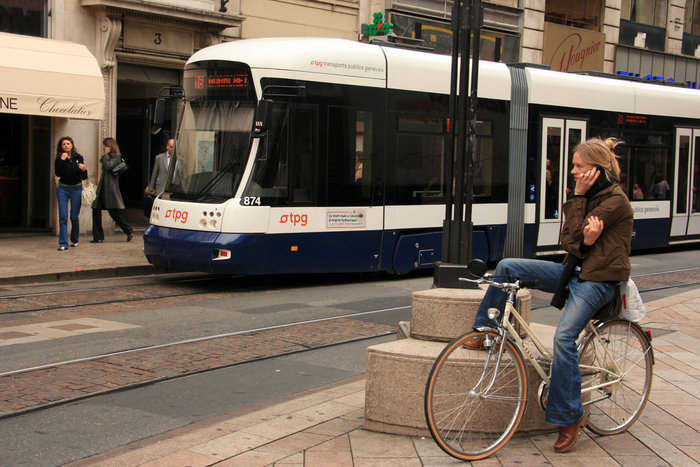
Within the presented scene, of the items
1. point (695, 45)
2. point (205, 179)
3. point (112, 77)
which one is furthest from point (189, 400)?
point (695, 45)

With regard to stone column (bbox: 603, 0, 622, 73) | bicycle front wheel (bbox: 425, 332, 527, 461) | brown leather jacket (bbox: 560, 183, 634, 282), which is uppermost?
stone column (bbox: 603, 0, 622, 73)

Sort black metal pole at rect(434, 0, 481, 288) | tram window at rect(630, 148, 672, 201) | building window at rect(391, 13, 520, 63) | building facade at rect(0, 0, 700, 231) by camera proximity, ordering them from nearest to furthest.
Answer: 1. black metal pole at rect(434, 0, 481, 288)
2. building facade at rect(0, 0, 700, 231)
3. tram window at rect(630, 148, 672, 201)
4. building window at rect(391, 13, 520, 63)

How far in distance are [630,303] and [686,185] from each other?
14.3 m

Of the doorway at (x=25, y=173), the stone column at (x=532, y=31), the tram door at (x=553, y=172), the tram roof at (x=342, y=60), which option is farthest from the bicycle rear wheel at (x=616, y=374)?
the stone column at (x=532, y=31)

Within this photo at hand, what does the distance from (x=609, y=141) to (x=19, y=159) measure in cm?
1450

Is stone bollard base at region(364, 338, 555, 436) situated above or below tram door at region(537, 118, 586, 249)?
below

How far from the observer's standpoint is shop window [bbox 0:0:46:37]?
15.7 m

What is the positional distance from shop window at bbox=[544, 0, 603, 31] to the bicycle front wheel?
25.8m

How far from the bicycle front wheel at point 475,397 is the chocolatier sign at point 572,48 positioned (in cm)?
2399

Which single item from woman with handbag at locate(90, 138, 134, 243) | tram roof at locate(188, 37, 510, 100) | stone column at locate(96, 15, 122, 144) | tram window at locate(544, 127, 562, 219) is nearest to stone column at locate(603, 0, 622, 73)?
tram window at locate(544, 127, 562, 219)

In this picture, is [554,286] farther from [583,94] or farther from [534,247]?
[583,94]

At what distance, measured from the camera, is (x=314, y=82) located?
37.5 ft

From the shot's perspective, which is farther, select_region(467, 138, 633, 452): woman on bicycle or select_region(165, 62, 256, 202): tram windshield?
select_region(165, 62, 256, 202): tram windshield

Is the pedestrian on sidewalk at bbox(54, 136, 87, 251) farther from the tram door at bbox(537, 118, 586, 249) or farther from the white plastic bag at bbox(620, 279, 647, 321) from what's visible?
the white plastic bag at bbox(620, 279, 647, 321)
